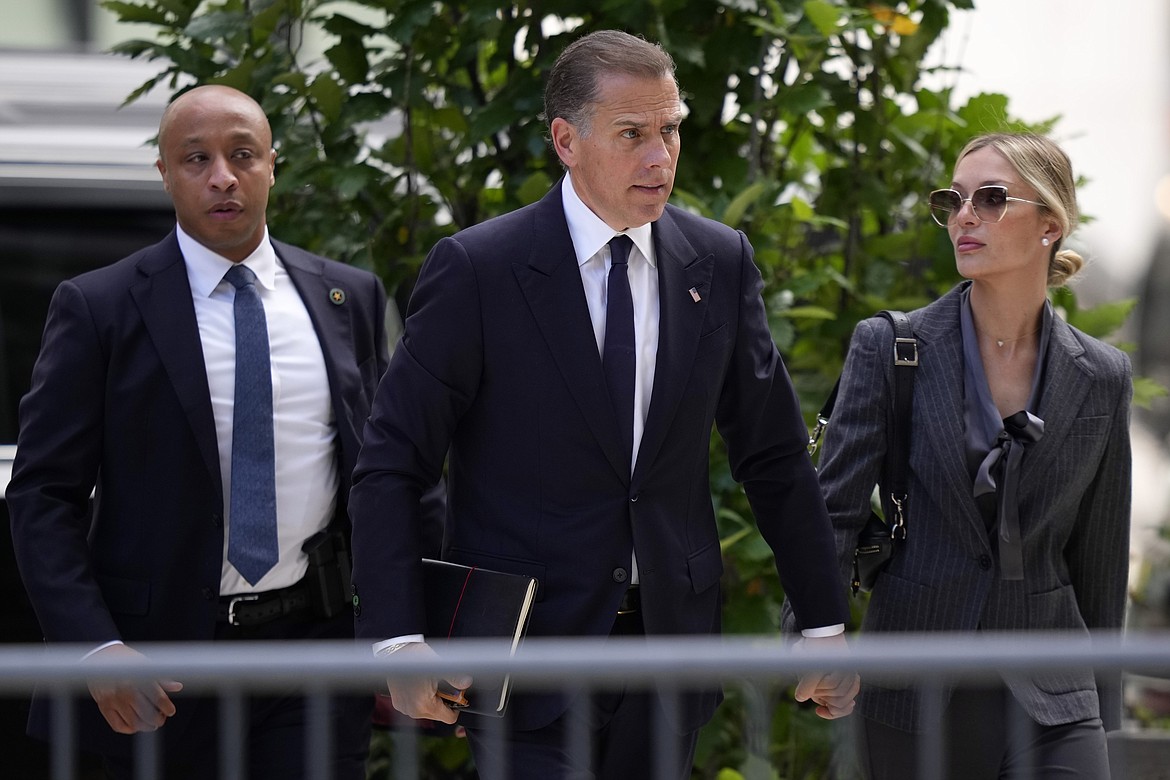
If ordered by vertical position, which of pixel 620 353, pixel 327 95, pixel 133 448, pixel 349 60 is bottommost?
pixel 133 448

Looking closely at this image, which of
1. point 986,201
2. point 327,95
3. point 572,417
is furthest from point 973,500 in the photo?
point 327,95

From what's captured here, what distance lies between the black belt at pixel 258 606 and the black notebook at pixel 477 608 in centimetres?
A: 51

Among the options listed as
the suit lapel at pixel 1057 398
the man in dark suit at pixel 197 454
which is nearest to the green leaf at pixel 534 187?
Result: the man in dark suit at pixel 197 454

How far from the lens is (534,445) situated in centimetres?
293

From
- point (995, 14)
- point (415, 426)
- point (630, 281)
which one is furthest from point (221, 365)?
point (995, 14)

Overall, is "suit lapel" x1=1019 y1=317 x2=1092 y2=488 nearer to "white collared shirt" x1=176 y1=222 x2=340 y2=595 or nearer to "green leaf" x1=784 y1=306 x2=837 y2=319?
"green leaf" x1=784 y1=306 x2=837 y2=319

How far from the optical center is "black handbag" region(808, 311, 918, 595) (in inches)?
129

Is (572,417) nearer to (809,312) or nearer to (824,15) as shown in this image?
(809,312)

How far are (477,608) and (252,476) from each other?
69cm

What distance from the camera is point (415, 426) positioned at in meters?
2.90

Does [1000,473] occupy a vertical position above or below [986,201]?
below

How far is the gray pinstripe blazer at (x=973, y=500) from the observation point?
10.5 feet

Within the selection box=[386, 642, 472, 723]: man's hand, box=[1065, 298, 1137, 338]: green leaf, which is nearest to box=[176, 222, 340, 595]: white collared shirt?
box=[386, 642, 472, 723]: man's hand

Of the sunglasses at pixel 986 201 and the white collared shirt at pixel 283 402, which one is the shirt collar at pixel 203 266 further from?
the sunglasses at pixel 986 201
